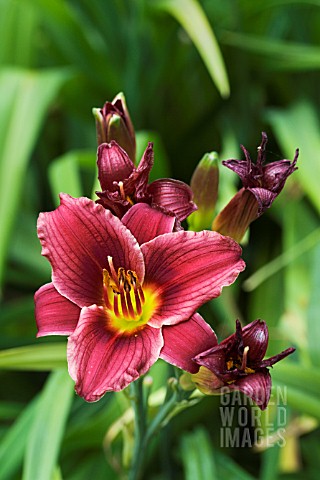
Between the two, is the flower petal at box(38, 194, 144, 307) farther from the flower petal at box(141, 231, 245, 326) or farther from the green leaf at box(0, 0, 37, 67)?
the green leaf at box(0, 0, 37, 67)

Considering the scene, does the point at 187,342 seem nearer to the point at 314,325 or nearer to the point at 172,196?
the point at 172,196

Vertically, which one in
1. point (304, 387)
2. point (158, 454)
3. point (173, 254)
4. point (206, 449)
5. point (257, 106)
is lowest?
point (158, 454)

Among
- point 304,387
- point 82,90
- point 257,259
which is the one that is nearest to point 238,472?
point 304,387

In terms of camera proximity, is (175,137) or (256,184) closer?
(256,184)

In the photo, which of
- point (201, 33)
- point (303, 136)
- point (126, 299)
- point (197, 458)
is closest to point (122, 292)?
point (126, 299)

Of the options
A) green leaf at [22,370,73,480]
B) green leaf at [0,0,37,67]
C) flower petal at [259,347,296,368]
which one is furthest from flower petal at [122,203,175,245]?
green leaf at [0,0,37,67]

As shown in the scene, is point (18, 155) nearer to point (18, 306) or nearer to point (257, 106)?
point (18, 306)
